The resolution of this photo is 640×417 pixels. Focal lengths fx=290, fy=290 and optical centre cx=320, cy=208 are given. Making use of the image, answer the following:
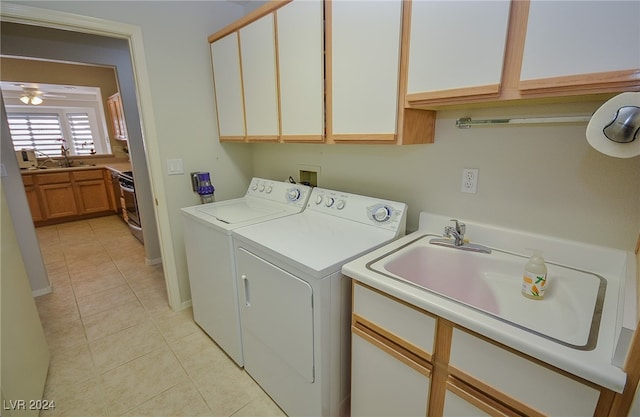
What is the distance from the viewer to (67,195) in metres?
4.80

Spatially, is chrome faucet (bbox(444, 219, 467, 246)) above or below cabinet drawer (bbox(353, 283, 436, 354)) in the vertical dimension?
above

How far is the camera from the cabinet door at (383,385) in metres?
1.05

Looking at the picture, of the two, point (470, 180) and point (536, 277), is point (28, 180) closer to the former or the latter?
point (470, 180)

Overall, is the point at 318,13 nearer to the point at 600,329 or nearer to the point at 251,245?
the point at 251,245

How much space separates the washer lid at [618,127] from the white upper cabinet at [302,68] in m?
1.08

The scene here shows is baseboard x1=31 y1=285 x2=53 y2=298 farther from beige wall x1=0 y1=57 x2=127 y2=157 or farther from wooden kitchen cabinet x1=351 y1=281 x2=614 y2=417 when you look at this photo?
wooden kitchen cabinet x1=351 y1=281 x2=614 y2=417

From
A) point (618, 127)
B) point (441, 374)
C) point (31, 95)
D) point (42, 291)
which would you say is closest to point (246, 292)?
point (441, 374)

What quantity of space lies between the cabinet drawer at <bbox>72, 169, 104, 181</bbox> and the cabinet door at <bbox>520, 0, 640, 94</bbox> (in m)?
6.05

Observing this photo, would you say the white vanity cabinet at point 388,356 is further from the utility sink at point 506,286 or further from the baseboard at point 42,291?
the baseboard at point 42,291

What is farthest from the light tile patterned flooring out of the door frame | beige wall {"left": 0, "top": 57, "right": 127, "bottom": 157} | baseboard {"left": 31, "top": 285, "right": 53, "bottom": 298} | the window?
the window

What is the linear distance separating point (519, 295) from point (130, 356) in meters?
2.29

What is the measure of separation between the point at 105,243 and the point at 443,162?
4.46 meters

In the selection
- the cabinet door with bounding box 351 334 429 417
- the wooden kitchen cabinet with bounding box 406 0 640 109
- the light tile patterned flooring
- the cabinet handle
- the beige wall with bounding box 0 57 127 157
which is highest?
the beige wall with bounding box 0 57 127 157

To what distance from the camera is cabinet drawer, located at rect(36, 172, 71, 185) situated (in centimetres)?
448
